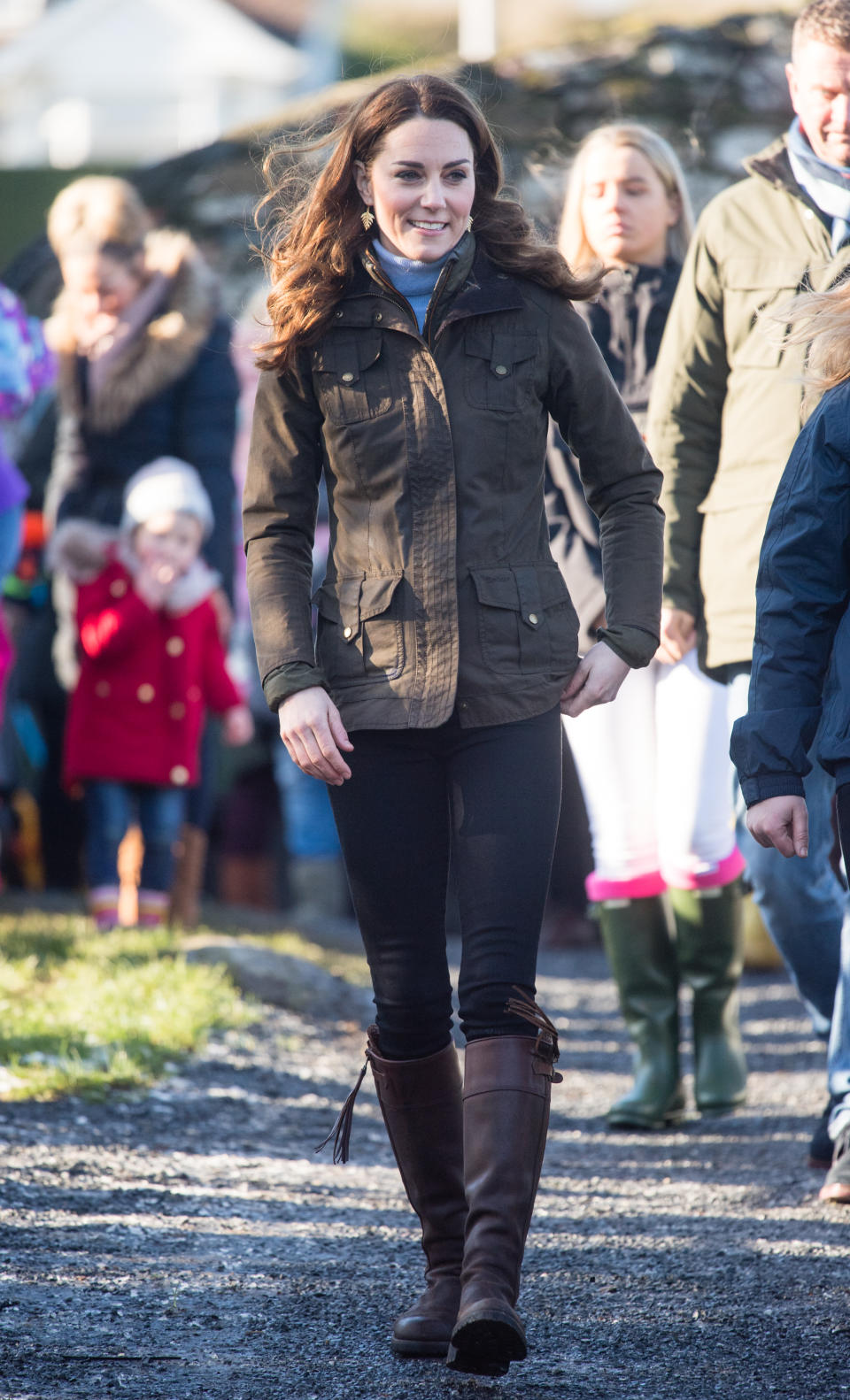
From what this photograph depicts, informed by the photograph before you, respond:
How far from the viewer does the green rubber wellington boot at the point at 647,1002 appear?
13.8 ft

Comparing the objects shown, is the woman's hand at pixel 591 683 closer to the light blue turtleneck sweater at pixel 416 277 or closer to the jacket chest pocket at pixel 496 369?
the jacket chest pocket at pixel 496 369

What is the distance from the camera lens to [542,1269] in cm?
300

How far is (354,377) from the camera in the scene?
2680 mm

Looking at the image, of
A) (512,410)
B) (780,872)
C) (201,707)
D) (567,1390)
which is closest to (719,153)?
(201,707)

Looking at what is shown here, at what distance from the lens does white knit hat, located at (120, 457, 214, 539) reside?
20.6 feet

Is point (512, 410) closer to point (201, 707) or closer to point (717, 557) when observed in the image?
Answer: point (717, 557)

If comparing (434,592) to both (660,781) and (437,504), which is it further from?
(660,781)

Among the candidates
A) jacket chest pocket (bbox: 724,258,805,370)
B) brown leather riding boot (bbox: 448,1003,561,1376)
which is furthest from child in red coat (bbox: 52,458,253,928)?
brown leather riding boot (bbox: 448,1003,561,1376)

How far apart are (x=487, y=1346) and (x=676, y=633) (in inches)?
78.1

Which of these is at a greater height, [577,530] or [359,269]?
[359,269]

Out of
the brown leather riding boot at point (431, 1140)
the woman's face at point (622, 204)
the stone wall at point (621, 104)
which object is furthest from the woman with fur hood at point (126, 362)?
the brown leather riding boot at point (431, 1140)

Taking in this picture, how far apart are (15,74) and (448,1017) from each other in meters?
40.4

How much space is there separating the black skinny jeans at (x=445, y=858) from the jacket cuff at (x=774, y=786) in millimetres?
293

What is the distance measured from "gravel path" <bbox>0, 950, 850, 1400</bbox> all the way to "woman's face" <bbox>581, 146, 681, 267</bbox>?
2.12 metres
